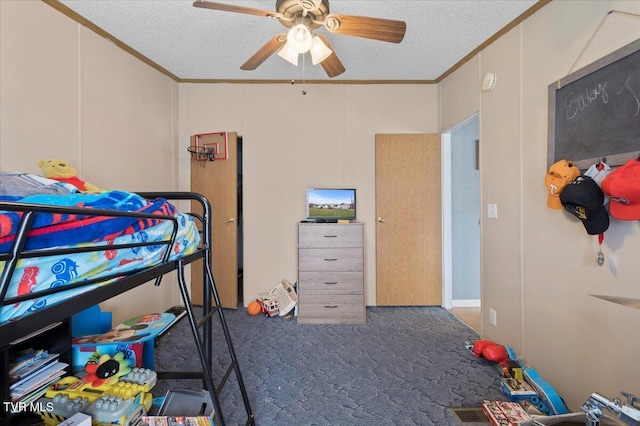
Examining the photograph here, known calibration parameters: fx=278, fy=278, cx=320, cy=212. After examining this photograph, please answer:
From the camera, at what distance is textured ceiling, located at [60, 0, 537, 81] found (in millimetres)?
1924

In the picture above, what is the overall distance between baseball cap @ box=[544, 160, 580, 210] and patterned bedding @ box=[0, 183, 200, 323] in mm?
1931

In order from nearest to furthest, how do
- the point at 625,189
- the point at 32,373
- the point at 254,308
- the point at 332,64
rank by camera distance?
the point at 625,189, the point at 32,373, the point at 332,64, the point at 254,308

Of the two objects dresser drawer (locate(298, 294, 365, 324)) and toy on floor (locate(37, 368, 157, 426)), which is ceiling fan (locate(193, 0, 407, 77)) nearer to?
toy on floor (locate(37, 368, 157, 426))

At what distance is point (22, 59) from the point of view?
169 centimetres

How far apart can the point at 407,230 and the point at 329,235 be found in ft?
3.15

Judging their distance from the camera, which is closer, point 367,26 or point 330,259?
point 367,26

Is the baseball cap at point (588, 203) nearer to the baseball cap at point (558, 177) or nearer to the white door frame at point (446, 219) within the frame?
the baseball cap at point (558, 177)

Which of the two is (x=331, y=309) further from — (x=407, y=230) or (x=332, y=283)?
(x=407, y=230)

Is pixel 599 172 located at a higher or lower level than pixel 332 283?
higher

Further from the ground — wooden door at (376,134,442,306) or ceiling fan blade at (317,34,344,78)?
ceiling fan blade at (317,34,344,78)

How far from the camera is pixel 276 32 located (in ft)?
7.45

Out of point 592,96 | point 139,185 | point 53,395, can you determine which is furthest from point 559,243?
point 139,185

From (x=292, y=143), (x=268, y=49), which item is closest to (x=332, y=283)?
(x=292, y=143)

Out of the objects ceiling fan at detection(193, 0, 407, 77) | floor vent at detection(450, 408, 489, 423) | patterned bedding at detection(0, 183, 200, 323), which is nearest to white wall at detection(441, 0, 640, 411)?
floor vent at detection(450, 408, 489, 423)
